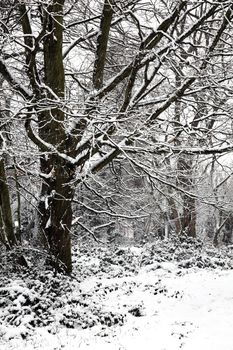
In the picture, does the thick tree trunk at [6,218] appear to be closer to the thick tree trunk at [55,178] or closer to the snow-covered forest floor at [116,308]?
the snow-covered forest floor at [116,308]

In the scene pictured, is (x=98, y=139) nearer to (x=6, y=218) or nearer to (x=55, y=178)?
(x=55, y=178)

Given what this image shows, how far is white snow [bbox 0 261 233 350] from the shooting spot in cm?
646

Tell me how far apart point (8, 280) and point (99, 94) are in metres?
4.54

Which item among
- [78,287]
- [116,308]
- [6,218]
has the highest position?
[6,218]

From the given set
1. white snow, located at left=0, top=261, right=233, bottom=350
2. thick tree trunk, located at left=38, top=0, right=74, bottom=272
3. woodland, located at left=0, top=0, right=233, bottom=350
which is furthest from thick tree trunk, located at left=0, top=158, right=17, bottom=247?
white snow, located at left=0, top=261, right=233, bottom=350

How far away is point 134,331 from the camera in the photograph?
7238mm

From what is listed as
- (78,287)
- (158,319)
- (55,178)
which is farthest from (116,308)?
(55,178)

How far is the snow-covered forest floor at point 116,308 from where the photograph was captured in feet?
21.7

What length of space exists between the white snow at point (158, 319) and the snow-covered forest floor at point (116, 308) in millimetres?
15

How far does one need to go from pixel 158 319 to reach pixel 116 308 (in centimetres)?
110

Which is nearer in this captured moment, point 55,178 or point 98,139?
point 98,139

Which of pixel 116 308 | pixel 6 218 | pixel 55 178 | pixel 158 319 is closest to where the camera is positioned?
pixel 158 319

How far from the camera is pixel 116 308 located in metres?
8.64

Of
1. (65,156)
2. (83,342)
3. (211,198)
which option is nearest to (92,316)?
(83,342)
